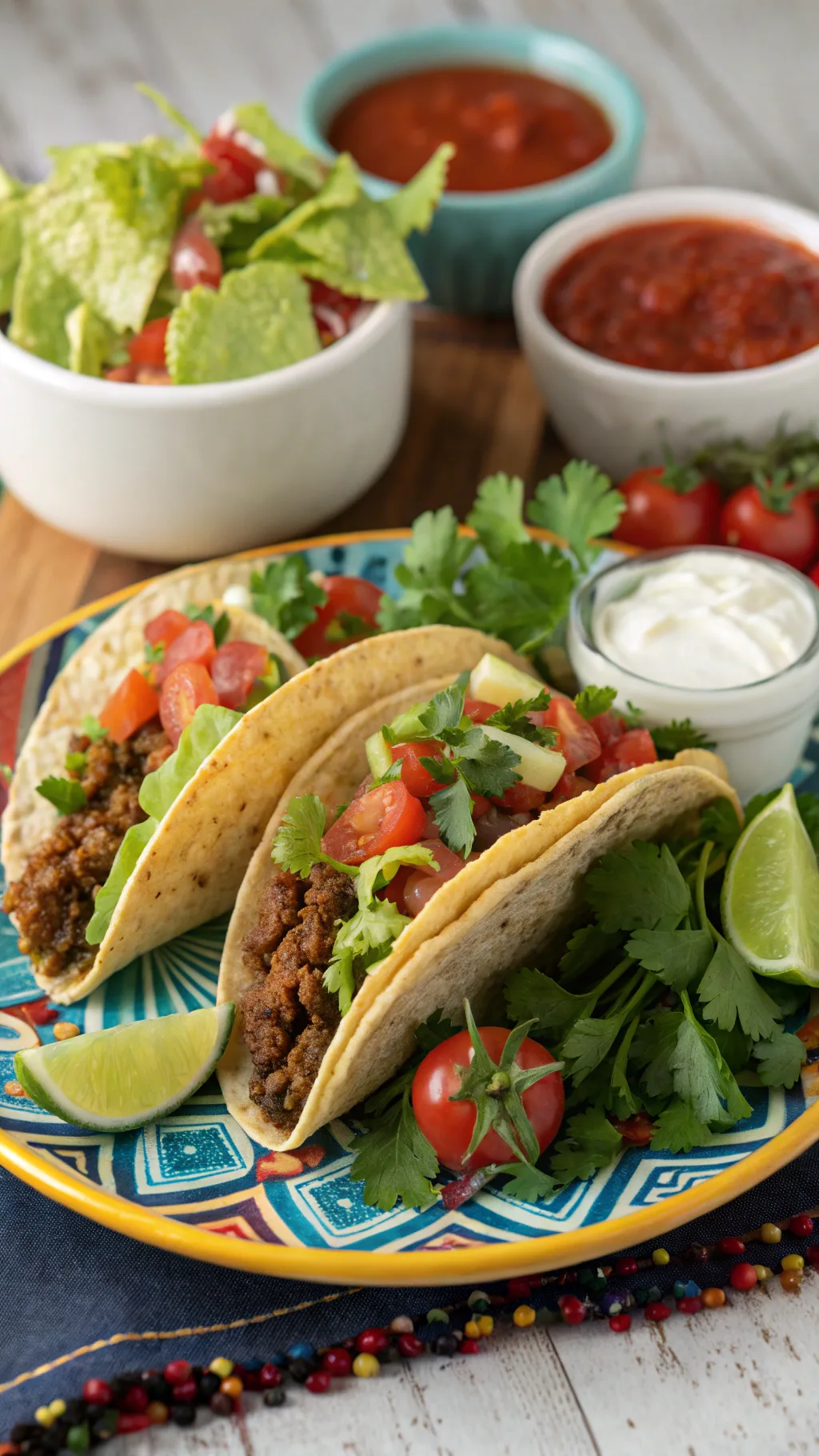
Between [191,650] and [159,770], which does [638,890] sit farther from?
[191,650]

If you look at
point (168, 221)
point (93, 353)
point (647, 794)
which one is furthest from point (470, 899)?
point (168, 221)

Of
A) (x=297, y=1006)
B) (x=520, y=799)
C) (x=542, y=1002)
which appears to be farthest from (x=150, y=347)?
(x=542, y=1002)

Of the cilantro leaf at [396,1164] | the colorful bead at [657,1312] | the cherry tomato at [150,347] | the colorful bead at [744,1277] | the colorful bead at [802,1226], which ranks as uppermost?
the cherry tomato at [150,347]

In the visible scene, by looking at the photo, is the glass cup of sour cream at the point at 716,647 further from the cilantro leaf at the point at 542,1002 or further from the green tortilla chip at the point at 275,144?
the green tortilla chip at the point at 275,144

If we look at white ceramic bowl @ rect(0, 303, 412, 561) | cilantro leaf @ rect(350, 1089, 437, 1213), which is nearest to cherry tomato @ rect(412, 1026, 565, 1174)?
cilantro leaf @ rect(350, 1089, 437, 1213)

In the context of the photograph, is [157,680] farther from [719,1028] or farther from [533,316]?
[533,316]

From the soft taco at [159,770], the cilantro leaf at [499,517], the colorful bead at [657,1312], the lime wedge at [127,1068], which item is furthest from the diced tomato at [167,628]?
the colorful bead at [657,1312]
